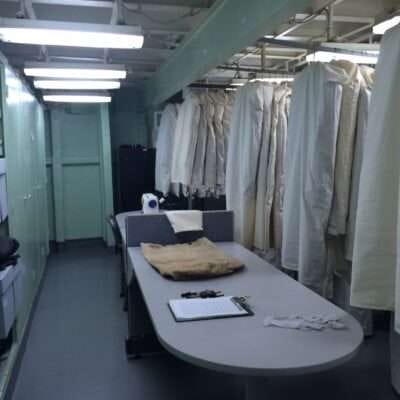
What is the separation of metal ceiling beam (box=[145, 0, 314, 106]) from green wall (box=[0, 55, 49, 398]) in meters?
1.46

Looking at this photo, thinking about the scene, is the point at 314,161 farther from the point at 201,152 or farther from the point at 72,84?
the point at 72,84

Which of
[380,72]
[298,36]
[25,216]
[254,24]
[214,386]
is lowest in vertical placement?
[214,386]

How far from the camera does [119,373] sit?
10.4 feet

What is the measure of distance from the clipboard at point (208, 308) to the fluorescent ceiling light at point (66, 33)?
1.56 metres

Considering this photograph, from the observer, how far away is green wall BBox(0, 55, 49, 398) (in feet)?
10.6

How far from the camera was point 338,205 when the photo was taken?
2734 mm

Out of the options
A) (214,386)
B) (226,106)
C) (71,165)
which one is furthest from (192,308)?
(71,165)

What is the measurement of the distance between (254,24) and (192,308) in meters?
1.56

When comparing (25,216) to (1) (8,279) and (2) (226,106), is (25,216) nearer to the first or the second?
(1) (8,279)

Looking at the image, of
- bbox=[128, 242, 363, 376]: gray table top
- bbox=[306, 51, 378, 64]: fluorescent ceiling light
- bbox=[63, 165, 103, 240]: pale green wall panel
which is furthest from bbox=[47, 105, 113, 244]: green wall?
bbox=[128, 242, 363, 376]: gray table top

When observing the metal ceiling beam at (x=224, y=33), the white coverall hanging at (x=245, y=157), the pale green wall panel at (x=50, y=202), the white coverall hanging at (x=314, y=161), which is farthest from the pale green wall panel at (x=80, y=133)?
the white coverall hanging at (x=314, y=161)

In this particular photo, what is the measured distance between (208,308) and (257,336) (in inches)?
12.9

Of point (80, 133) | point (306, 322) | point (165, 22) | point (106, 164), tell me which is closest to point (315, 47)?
point (165, 22)

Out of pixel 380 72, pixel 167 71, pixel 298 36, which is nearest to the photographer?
pixel 380 72
